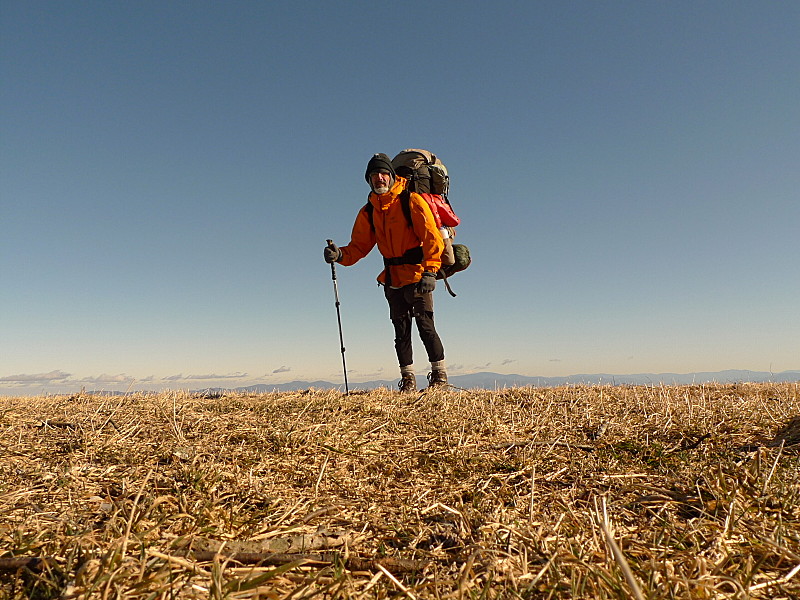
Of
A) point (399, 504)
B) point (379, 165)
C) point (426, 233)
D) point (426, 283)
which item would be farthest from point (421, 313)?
point (399, 504)

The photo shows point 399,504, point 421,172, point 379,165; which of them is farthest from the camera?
point 421,172

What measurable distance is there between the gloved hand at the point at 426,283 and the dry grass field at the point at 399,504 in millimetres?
3426

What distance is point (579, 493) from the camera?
279cm

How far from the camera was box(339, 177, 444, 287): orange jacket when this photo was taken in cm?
799

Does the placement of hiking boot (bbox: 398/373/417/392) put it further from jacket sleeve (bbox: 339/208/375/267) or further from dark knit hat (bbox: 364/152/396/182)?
dark knit hat (bbox: 364/152/396/182)

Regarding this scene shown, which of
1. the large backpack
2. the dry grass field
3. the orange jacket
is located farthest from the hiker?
the dry grass field

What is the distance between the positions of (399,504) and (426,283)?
5.50m

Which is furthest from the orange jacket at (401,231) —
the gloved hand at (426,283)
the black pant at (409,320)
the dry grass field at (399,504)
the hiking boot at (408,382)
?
the dry grass field at (399,504)

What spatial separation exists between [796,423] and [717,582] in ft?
8.89

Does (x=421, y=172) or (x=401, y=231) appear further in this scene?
(x=421, y=172)

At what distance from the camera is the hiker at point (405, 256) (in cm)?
802

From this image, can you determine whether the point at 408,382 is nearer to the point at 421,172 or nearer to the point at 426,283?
the point at 426,283

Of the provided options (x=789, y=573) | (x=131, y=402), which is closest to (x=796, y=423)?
(x=789, y=573)

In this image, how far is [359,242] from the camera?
9055 millimetres
